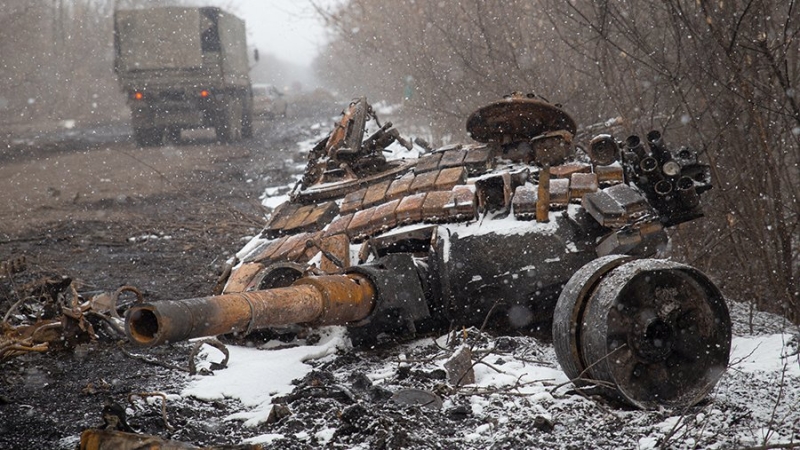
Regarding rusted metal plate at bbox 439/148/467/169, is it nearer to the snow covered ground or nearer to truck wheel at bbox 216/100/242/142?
the snow covered ground

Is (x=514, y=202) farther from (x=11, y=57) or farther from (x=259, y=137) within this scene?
(x=11, y=57)

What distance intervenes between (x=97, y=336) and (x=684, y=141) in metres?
5.95

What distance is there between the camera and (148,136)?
17750 millimetres

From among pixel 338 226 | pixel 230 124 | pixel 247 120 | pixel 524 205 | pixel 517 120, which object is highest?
pixel 247 120

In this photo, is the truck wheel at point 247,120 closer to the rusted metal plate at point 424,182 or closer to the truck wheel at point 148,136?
the truck wheel at point 148,136

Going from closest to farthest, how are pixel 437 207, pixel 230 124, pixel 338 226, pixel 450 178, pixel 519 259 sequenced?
pixel 519 259 < pixel 437 207 < pixel 450 178 < pixel 338 226 < pixel 230 124

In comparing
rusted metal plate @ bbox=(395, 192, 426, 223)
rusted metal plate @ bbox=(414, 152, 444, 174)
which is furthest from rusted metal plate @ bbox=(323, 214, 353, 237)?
rusted metal plate @ bbox=(414, 152, 444, 174)

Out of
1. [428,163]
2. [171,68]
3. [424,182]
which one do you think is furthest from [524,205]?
[171,68]

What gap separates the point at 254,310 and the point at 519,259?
175cm

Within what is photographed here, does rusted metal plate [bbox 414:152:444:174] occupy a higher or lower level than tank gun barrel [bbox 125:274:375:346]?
higher

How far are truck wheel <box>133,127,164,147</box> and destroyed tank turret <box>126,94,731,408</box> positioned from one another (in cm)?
1290

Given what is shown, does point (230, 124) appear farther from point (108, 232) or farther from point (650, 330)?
point (650, 330)

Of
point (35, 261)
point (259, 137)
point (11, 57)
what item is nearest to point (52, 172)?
point (35, 261)

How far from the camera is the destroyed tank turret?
350cm
